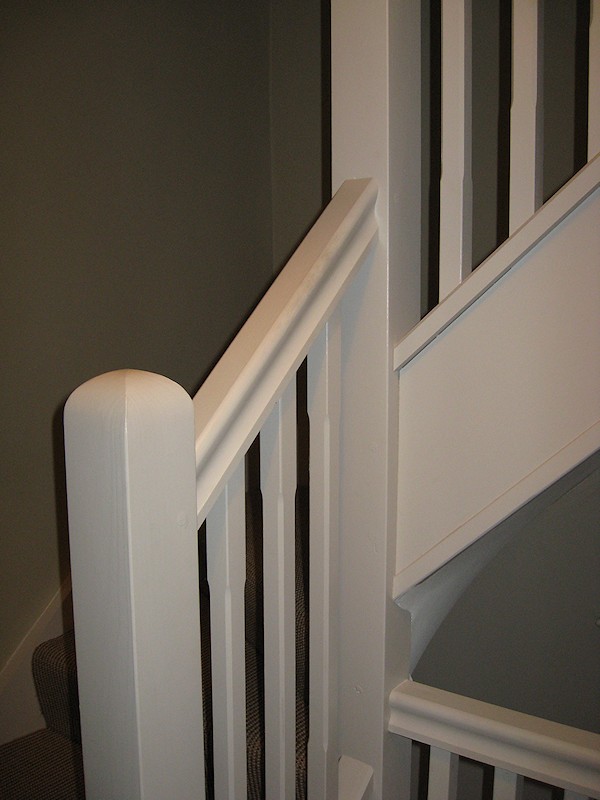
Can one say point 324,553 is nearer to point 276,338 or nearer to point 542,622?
point 276,338

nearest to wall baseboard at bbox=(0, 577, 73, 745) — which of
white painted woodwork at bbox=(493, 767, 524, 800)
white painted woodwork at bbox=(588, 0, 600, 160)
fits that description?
white painted woodwork at bbox=(493, 767, 524, 800)

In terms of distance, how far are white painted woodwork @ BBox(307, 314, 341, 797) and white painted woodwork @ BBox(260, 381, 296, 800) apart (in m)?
0.08

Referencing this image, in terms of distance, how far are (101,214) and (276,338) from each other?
1088 millimetres

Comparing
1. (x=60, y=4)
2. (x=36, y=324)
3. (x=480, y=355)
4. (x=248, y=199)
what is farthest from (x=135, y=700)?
(x=248, y=199)

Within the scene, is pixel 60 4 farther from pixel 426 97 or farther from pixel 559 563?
pixel 559 563

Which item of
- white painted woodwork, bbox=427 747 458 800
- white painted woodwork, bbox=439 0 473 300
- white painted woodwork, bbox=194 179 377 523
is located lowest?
white painted woodwork, bbox=427 747 458 800

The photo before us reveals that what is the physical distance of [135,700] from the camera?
1.73 ft

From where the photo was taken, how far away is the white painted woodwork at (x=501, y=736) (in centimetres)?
85

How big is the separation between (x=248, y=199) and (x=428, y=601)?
1559 mm

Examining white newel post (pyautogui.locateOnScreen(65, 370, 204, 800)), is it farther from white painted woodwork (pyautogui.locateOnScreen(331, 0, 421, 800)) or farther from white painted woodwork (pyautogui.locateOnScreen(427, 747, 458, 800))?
white painted woodwork (pyautogui.locateOnScreen(427, 747, 458, 800))

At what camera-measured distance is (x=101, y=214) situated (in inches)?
63.2

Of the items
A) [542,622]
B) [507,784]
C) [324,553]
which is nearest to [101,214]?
[324,553]

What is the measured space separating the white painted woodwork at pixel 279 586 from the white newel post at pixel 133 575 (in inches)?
8.6

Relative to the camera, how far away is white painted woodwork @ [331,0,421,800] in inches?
34.1
